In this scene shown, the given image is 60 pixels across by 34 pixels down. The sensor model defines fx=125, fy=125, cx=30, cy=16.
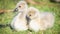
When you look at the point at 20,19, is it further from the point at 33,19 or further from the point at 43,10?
the point at 43,10

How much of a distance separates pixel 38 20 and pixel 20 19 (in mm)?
166

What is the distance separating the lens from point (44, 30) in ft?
3.76

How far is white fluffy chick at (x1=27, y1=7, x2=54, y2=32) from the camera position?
113 cm

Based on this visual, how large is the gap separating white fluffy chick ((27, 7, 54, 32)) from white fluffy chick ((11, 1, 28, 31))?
0.05m

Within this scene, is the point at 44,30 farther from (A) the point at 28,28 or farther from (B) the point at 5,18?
(B) the point at 5,18

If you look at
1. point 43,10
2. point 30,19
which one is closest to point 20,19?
point 30,19

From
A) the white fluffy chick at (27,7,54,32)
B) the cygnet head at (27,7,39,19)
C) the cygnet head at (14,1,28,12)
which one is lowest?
the white fluffy chick at (27,7,54,32)

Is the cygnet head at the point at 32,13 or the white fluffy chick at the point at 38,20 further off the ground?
the cygnet head at the point at 32,13

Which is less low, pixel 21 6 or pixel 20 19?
pixel 21 6

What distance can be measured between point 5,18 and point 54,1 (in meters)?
0.50

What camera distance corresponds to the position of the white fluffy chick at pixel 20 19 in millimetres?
1138

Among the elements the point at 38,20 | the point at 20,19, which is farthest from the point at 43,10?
the point at 20,19

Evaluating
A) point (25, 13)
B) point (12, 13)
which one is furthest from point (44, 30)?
point (12, 13)

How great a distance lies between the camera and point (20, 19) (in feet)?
3.78
